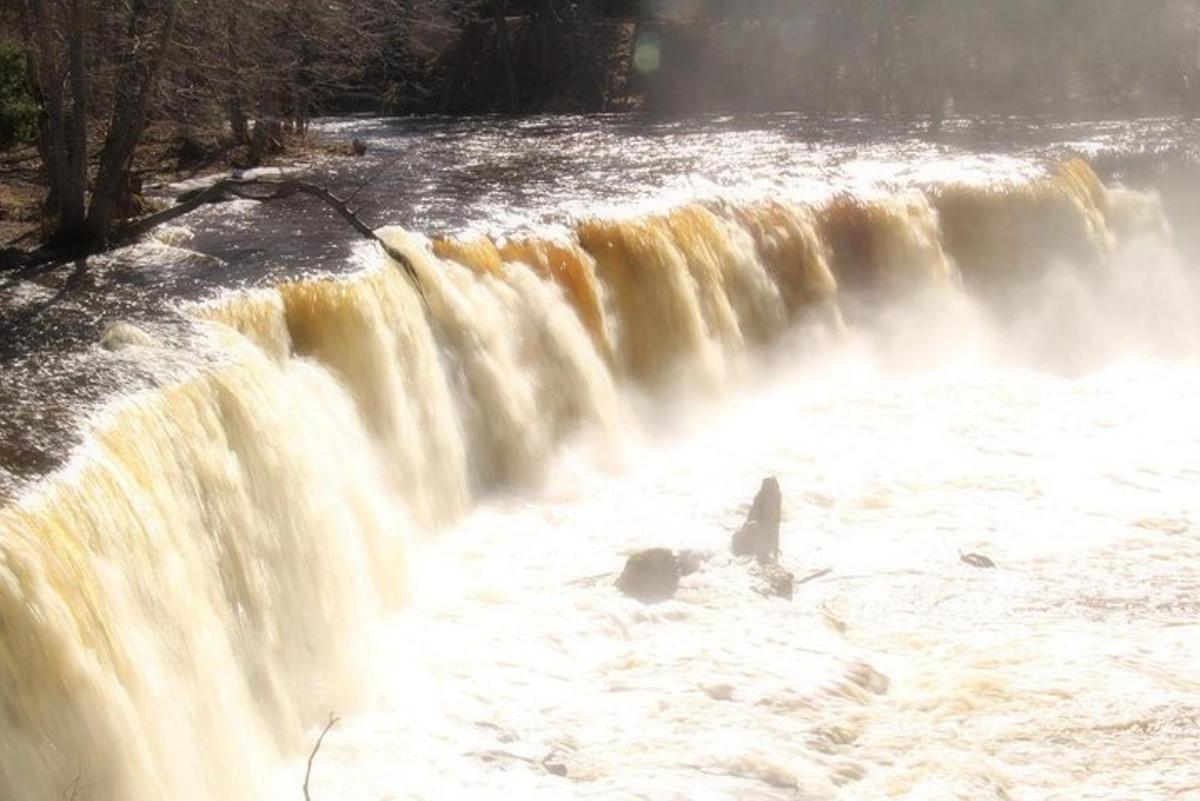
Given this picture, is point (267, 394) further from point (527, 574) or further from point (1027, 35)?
point (1027, 35)

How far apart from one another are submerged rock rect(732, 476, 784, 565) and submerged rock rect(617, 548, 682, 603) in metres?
0.86

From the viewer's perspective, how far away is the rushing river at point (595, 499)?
8.66m

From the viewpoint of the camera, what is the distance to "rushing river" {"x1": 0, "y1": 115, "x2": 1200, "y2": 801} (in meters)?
8.66

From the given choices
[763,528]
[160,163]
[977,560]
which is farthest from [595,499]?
[160,163]

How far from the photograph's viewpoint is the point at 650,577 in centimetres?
1144

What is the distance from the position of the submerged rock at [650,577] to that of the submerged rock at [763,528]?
865 millimetres

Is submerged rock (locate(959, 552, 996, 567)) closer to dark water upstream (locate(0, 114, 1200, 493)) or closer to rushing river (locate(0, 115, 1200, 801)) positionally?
rushing river (locate(0, 115, 1200, 801))

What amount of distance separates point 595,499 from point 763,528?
5.86 ft

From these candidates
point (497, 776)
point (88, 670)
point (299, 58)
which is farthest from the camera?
point (299, 58)

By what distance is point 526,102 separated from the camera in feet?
121

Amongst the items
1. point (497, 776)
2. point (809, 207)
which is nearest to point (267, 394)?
point (497, 776)

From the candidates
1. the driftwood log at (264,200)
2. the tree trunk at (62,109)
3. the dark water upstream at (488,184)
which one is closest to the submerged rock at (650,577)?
the dark water upstream at (488,184)

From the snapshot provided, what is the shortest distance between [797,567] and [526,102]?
2623 cm

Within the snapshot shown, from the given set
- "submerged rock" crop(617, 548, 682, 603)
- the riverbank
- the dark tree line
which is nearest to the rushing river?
"submerged rock" crop(617, 548, 682, 603)
